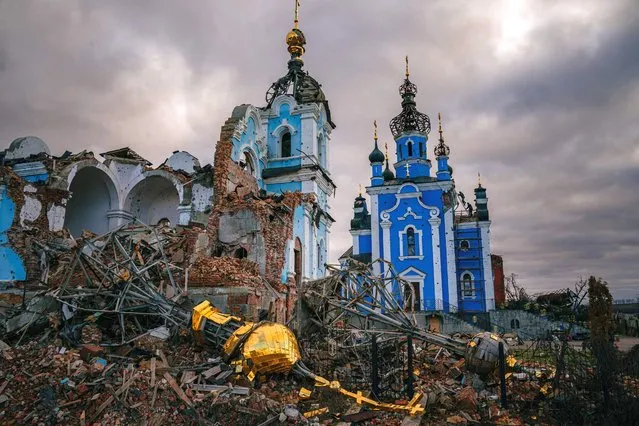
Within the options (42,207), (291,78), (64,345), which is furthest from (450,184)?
(64,345)

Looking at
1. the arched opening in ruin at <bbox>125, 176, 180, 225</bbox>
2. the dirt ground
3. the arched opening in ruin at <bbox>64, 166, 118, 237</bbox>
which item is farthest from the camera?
the arched opening in ruin at <bbox>125, 176, 180, 225</bbox>

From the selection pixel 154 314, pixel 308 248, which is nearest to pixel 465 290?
pixel 308 248

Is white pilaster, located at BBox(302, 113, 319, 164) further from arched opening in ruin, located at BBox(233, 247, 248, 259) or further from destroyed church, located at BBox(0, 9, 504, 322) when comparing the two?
arched opening in ruin, located at BBox(233, 247, 248, 259)

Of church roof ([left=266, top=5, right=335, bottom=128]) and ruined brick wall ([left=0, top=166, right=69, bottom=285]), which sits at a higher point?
church roof ([left=266, top=5, right=335, bottom=128])

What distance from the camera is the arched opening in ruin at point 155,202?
78.1 feet

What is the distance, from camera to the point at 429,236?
33.4 m

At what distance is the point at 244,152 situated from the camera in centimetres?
2434

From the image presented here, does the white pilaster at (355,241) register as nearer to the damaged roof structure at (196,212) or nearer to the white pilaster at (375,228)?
the white pilaster at (375,228)

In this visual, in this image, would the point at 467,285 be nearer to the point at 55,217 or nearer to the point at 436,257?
the point at 436,257

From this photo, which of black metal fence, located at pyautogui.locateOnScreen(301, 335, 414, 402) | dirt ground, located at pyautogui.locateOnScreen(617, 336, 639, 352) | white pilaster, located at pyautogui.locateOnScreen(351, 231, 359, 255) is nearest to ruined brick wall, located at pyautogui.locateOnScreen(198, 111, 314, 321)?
black metal fence, located at pyautogui.locateOnScreen(301, 335, 414, 402)

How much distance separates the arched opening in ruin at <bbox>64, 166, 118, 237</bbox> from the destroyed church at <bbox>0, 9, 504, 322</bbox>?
5 centimetres

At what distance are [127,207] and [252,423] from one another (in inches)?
690

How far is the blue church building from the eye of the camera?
3250cm

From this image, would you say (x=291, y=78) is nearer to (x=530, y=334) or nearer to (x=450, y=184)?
(x=450, y=184)
